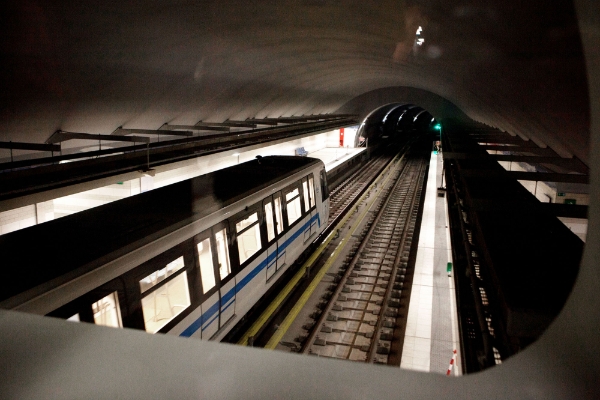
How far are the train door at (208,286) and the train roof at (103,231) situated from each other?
12.5 inches

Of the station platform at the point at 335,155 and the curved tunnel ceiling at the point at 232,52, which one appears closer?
the curved tunnel ceiling at the point at 232,52

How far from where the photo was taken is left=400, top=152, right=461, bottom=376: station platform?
6.54 metres

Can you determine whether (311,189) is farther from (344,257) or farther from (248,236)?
(248,236)

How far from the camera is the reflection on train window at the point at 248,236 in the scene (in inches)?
250

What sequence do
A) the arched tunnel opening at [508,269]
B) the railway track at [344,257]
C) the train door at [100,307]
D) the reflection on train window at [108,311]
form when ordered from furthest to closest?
1. the railway track at [344,257]
2. the reflection on train window at [108,311]
3. the train door at [100,307]
4. the arched tunnel opening at [508,269]

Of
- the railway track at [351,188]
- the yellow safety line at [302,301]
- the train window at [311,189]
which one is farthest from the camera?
the railway track at [351,188]

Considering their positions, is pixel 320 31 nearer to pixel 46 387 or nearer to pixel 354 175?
pixel 46 387

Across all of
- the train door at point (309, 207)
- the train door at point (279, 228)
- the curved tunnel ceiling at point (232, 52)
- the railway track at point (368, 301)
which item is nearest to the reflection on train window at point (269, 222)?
the train door at point (279, 228)

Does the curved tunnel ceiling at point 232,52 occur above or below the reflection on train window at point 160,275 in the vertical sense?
above

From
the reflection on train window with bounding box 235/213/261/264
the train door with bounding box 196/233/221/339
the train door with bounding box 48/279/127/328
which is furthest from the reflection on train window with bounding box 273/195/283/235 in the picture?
the train door with bounding box 48/279/127/328

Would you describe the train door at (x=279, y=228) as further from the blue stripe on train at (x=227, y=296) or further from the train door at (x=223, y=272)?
the train door at (x=223, y=272)

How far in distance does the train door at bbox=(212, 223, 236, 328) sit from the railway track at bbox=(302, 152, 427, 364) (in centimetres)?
140

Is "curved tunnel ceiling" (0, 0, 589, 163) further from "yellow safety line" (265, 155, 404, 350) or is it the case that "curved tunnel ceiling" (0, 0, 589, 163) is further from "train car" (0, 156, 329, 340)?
"yellow safety line" (265, 155, 404, 350)

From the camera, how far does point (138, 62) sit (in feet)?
24.4
